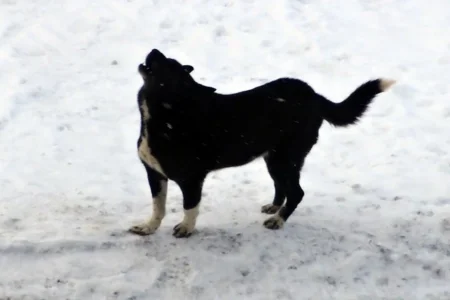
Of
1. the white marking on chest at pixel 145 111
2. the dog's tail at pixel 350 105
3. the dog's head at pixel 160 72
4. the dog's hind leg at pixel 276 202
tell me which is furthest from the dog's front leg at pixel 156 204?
the dog's tail at pixel 350 105

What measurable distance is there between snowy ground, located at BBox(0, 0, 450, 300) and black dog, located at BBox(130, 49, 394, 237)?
0.33 meters

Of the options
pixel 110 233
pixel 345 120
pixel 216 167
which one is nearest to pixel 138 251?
pixel 110 233

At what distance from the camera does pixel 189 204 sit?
4.45 meters

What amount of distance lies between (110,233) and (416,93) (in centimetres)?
476

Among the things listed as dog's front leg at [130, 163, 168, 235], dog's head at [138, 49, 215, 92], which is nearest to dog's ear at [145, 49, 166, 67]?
dog's head at [138, 49, 215, 92]

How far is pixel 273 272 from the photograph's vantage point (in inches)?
159

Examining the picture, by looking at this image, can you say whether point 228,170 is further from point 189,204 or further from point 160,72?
point 160,72

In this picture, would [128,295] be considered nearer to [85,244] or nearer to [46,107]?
[85,244]

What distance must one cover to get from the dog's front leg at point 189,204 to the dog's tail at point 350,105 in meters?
1.15

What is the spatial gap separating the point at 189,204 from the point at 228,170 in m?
1.65

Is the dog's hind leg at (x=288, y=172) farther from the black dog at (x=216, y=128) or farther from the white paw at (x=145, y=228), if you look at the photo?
the white paw at (x=145, y=228)

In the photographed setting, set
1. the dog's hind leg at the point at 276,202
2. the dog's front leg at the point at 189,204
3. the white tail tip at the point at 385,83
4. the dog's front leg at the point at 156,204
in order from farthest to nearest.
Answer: the dog's hind leg at the point at 276,202 → the white tail tip at the point at 385,83 → the dog's front leg at the point at 156,204 → the dog's front leg at the point at 189,204

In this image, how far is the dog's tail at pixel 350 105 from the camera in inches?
187

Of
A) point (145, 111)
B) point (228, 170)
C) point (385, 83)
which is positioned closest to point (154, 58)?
point (145, 111)
